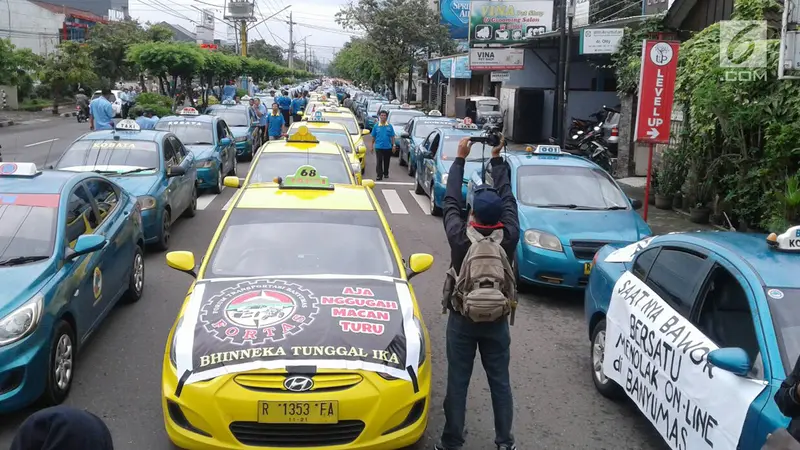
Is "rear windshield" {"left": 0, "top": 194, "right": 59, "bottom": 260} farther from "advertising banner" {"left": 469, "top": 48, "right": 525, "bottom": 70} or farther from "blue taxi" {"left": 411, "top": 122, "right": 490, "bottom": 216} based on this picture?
"advertising banner" {"left": 469, "top": 48, "right": 525, "bottom": 70}

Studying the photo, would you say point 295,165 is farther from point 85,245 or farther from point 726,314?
point 726,314

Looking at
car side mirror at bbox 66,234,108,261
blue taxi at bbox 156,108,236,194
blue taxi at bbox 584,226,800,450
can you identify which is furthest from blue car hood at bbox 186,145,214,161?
blue taxi at bbox 584,226,800,450

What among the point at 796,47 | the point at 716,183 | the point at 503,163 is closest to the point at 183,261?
the point at 503,163

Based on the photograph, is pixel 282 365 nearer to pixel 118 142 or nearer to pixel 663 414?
pixel 663 414

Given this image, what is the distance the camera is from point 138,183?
33.5 feet

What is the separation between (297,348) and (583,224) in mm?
5174

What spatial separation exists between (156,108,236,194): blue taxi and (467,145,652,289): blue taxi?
22.8 ft

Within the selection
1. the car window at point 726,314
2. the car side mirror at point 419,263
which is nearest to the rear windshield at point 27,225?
the car side mirror at point 419,263

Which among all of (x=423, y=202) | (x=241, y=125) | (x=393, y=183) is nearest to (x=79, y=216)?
(x=423, y=202)

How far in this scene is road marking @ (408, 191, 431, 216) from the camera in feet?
47.1

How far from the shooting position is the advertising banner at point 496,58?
23562 millimetres

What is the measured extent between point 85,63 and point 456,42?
21.3m

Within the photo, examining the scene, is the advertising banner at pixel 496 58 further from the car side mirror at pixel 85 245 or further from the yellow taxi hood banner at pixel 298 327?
the yellow taxi hood banner at pixel 298 327

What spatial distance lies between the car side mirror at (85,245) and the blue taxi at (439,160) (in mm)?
7428
